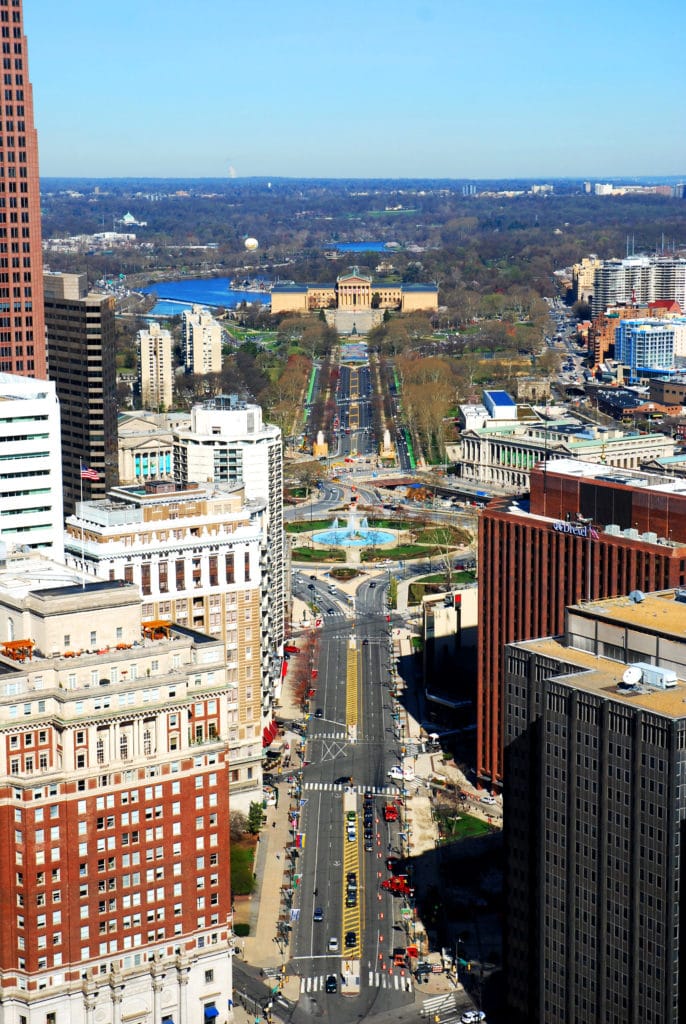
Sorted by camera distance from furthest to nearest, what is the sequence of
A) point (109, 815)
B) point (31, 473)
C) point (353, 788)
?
1. point (353, 788)
2. point (31, 473)
3. point (109, 815)

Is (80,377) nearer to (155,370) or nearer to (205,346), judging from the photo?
(155,370)

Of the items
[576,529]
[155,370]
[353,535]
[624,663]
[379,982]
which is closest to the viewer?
[624,663]

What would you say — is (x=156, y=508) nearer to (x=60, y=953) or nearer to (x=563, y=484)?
(x=563, y=484)

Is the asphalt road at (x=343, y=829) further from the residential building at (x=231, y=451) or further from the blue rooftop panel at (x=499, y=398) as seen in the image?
the blue rooftop panel at (x=499, y=398)

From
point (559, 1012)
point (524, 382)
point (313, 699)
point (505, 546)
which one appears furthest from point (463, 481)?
point (559, 1012)

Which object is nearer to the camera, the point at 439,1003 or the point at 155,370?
the point at 439,1003

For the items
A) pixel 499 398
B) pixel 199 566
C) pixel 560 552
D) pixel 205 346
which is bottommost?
pixel 499 398

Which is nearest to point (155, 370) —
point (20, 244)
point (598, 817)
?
point (20, 244)

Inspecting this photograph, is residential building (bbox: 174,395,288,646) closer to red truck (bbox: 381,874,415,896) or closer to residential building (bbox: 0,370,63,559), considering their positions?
residential building (bbox: 0,370,63,559)

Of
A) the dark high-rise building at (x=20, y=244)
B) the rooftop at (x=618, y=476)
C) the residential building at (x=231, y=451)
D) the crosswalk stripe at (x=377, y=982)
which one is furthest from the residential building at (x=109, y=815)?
the dark high-rise building at (x=20, y=244)
